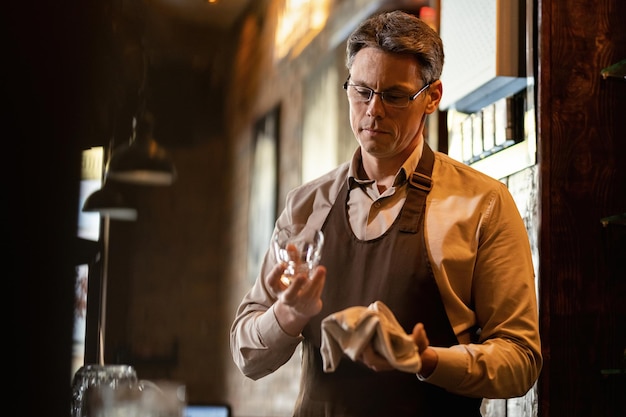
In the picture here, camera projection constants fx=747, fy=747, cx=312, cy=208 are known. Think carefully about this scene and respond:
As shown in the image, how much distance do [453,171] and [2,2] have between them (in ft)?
3.96

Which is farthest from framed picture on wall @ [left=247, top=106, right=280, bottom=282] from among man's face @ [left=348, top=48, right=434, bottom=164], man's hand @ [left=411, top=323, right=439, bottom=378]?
man's hand @ [left=411, top=323, right=439, bottom=378]

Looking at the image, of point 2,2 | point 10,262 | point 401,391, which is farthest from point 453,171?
point 2,2

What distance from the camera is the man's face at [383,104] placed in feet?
4.64

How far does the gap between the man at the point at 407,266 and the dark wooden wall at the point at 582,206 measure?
0.94ft

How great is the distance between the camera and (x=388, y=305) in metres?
1.40

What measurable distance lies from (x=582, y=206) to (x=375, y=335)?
2.62 feet

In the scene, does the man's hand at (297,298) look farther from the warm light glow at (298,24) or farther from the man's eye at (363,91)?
the warm light glow at (298,24)

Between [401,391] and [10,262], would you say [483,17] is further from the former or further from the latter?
[10,262]

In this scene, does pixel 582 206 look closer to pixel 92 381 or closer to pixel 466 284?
pixel 466 284

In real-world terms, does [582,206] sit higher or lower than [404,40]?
lower

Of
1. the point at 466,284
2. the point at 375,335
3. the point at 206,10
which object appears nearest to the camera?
the point at 375,335

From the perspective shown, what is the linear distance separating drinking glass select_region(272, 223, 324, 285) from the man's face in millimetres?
247

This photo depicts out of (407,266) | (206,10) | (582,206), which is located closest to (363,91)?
(407,266)

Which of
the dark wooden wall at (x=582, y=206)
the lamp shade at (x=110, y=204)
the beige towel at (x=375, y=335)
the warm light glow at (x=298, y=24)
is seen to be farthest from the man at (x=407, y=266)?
the warm light glow at (x=298, y=24)
